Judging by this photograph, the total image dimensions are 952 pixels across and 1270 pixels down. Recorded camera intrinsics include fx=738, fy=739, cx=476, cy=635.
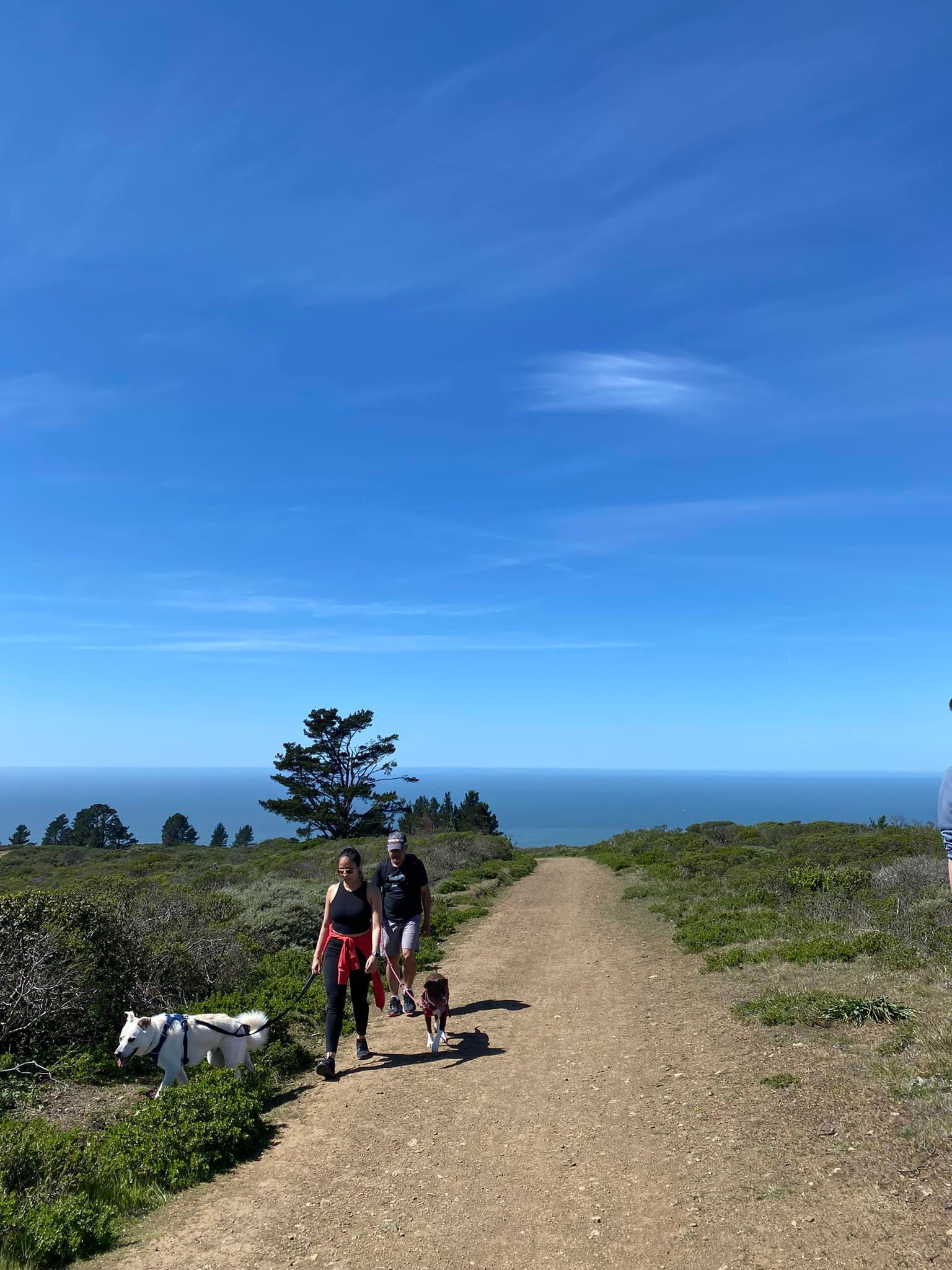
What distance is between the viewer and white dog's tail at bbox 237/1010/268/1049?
22.3 feet

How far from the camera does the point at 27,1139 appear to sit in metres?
4.88

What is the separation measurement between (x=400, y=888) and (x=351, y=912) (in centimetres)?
132

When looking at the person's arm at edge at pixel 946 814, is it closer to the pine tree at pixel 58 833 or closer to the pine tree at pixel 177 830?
the pine tree at pixel 177 830

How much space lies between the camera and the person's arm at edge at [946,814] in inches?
201

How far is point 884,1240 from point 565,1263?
1634 millimetres

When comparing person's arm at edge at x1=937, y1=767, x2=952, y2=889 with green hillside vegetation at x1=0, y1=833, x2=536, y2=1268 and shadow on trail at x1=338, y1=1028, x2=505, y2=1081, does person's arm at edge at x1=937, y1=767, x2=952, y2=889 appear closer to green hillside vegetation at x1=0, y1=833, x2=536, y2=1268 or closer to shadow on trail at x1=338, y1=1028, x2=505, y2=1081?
shadow on trail at x1=338, y1=1028, x2=505, y2=1081

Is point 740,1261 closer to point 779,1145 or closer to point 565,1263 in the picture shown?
point 565,1263

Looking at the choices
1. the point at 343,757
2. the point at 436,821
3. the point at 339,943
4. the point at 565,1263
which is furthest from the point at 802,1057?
the point at 436,821

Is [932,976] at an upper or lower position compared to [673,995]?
upper

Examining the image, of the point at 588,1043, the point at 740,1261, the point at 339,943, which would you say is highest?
the point at 339,943

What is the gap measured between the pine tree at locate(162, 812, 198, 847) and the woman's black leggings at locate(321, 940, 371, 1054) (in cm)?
6189

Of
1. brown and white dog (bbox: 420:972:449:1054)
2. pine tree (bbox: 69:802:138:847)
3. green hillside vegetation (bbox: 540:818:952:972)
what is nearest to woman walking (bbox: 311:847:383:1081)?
brown and white dog (bbox: 420:972:449:1054)

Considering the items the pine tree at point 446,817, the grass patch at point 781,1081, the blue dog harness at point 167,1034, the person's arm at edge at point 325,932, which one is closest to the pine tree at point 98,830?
the pine tree at point 446,817

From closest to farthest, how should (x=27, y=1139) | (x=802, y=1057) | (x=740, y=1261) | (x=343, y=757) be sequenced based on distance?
(x=740, y=1261) → (x=27, y=1139) → (x=802, y=1057) → (x=343, y=757)
